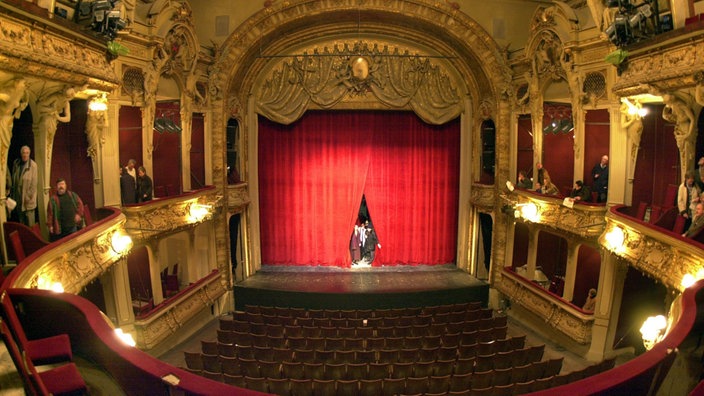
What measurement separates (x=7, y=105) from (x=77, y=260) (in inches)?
81.0

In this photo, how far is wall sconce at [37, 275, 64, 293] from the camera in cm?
531

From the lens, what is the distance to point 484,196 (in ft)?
47.1

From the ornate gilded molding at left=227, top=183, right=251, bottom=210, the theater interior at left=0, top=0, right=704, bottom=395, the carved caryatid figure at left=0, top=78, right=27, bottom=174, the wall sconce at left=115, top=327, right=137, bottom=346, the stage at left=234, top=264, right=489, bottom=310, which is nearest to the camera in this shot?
the wall sconce at left=115, top=327, right=137, bottom=346

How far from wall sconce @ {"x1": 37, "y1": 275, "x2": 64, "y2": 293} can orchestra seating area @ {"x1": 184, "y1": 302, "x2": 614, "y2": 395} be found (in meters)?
2.14

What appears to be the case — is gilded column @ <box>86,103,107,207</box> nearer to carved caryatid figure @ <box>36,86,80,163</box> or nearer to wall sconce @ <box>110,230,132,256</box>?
wall sconce @ <box>110,230,132,256</box>

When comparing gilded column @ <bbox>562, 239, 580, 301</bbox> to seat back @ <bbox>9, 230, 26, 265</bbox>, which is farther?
gilded column @ <bbox>562, 239, 580, 301</bbox>

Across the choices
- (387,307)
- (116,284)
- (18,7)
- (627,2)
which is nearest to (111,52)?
(18,7)

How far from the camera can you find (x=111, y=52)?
25.1 ft

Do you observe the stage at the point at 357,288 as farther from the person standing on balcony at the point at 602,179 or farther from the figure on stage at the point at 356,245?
the person standing on balcony at the point at 602,179

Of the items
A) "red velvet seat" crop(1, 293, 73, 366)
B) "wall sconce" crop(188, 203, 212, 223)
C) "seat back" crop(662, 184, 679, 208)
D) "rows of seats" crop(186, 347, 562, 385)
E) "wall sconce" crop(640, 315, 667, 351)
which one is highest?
"seat back" crop(662, 184, 679, 208)

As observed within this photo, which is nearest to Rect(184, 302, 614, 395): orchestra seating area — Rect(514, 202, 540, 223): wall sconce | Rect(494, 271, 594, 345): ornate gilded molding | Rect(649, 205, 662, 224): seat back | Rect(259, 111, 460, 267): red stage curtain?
Rect(494, 271, 594, 345): ornate gilded molding

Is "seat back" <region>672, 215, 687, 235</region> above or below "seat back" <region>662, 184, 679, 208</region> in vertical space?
below

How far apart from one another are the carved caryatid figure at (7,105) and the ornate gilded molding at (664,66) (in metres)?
8.21

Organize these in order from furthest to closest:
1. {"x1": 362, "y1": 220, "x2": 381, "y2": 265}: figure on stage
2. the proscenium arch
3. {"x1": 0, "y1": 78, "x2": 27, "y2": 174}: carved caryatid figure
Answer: {"x1": 362, "y1": 220, "x2": 381, "y2": 265}: figure on stage → the proscenium arch → {"x1": 0, "y1": 78, "x2": 27, "y2": 174}: carved caryatid figure
